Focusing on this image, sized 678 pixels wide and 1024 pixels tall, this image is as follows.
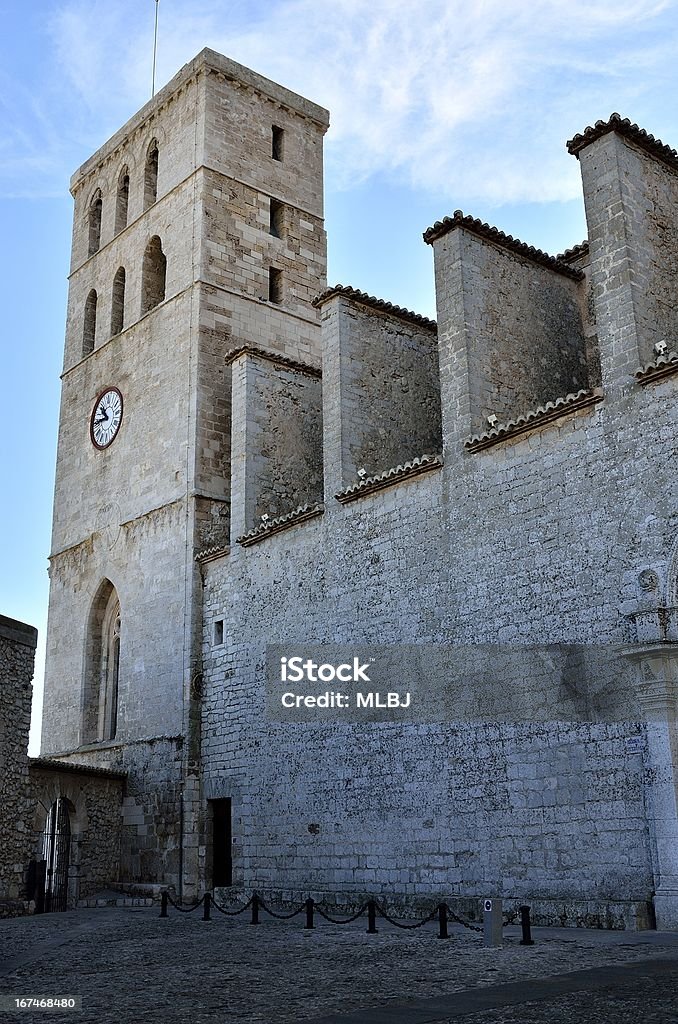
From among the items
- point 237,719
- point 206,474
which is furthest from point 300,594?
point 206,474

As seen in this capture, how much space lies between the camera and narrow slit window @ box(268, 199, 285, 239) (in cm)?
Result: 2105

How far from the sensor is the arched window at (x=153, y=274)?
2070 centimetres

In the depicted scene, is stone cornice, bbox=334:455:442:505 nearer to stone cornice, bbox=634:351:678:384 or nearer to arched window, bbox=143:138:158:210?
stone cornice, bbox=634:351:678:384

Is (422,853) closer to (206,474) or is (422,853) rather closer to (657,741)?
(657,741)

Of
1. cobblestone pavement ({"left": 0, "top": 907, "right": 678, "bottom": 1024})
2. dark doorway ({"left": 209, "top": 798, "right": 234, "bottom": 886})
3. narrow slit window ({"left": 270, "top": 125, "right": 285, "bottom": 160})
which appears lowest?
cobblestone pavement ({"left": 0, "top": 907, "right": 678, "bottom": 1024})

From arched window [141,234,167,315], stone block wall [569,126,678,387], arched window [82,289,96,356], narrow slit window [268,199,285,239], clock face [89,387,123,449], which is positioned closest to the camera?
stone block wall [569,126,678,387]

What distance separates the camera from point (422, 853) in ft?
39.7

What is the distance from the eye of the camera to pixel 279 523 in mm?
15344

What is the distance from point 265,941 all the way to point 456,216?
9.23 meters

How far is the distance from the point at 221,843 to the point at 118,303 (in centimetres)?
1167

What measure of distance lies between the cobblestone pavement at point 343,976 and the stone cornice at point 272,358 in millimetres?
9637

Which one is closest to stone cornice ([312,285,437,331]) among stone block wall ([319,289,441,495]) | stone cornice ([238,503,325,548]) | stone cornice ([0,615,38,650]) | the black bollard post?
stone block wall ([319,289,441,495])

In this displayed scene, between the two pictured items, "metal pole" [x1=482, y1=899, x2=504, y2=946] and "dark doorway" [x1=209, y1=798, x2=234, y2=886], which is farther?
"dark doorway" [x1=209, y1=798, x2=234, y2=886]

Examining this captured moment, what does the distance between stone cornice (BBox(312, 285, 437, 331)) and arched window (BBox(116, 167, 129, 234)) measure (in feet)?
26.7
